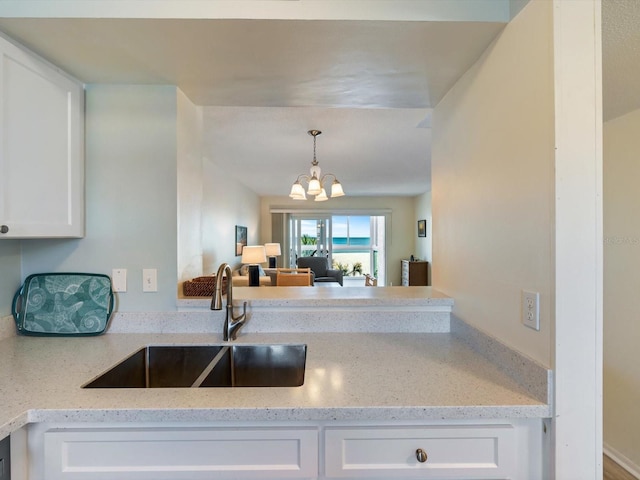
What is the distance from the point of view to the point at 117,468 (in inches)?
34.7

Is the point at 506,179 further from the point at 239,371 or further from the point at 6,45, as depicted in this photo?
the point at 6,45

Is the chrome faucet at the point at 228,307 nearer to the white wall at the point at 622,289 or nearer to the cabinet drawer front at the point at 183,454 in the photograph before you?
the cabinet drawer front at the point at 183,454

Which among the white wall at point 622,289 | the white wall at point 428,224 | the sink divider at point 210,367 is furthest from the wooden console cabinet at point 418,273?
the sink divider at point 210,367

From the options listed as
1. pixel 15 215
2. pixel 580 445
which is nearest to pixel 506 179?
pixel 580 445

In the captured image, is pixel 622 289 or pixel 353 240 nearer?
pixel 622 289

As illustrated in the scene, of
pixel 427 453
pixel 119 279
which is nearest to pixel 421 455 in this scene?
pixel 427 453

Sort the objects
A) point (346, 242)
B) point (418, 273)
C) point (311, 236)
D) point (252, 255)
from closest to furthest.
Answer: point (252, 255), point (418, 273), point (311, 236), point (346, 242)

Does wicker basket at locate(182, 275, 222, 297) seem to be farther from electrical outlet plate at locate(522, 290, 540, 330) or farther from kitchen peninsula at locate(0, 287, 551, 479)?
electrical outlet plate at locate(522, 290, 540, 330)

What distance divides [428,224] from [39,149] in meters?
6.65

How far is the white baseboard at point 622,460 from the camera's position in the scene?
2002mm

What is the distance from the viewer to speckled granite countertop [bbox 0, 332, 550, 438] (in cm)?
86

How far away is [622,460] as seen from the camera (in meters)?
2.09

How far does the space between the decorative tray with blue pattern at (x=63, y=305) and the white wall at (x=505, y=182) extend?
5.26ft

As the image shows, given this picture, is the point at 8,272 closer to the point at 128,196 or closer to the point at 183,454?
the point at 128,196
